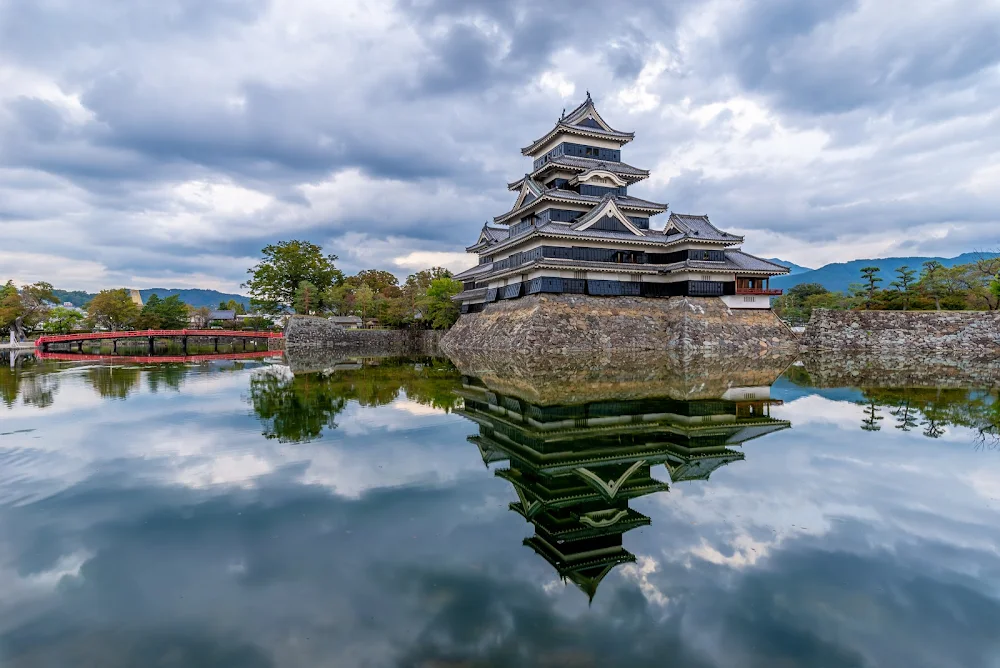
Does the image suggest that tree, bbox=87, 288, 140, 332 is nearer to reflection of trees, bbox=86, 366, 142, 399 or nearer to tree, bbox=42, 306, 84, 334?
tree, bbox=42, 306, 84, 334

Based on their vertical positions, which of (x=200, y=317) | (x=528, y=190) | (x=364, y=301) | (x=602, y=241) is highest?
(x=528, y=190)

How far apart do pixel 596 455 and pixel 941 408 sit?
1000 cm

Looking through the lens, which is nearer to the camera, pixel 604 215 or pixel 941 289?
pixel 604 215

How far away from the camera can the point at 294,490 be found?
655 cm

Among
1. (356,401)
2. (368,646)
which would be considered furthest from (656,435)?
(356,401)

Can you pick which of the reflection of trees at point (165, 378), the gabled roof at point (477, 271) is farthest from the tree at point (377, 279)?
the reflection of trees at point (165, 378)

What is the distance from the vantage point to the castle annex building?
30422mm

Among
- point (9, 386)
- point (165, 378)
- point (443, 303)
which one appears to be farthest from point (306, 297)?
point (9, 386)

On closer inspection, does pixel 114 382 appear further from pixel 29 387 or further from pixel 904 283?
pixel 904 283

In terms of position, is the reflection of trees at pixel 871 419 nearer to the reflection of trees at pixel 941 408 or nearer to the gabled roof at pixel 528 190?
the reflection of trees at pixel 941 408

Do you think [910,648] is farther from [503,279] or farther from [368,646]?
[503,279]

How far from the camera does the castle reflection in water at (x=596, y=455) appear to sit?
498 cm

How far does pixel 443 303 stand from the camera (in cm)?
4791

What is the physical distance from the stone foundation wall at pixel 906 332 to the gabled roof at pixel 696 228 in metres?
9.13
